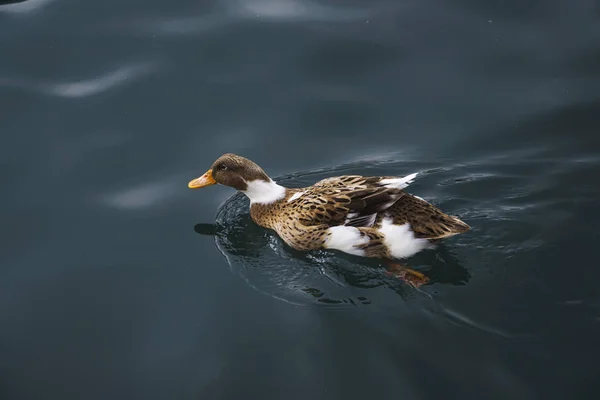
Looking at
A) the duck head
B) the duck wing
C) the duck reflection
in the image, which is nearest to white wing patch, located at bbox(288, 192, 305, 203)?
the duck head

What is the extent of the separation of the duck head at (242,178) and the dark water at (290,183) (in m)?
0.35

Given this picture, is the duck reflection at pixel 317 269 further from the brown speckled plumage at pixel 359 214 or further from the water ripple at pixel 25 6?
the water ripple at pixel 25 6

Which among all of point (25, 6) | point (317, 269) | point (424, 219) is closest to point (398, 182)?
point (424, 219)

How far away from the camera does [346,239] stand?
7074 mm

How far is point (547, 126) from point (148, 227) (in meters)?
4.49

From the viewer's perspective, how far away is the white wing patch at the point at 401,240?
272 inches

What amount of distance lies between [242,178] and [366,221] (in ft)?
4.70

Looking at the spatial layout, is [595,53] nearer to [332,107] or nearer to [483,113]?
[483,113]

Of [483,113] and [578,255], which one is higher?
[483,113]

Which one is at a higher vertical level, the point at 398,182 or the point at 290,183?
the point at 398,182

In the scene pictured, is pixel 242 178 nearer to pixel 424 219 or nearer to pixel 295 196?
pixel 295 196

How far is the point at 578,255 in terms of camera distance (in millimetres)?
6520

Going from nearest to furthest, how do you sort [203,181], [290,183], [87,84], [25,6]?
1. [203,181]
2. [290,183]
3. [87,84]
4. [25,6]

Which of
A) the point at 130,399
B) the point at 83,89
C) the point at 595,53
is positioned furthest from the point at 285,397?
the point at 595,53
